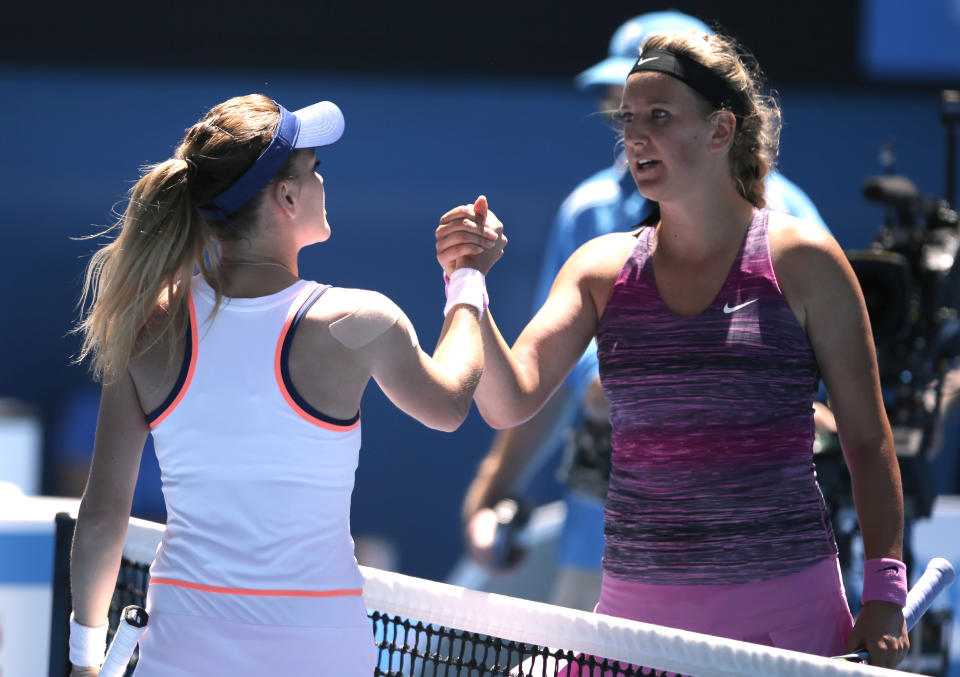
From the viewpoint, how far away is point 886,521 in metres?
2.16

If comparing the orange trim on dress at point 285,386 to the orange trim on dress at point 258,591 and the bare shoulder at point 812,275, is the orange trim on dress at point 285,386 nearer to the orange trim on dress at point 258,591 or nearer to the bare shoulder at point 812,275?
the orange trim on dress at point 258,591

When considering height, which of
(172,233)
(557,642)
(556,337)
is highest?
(172,233)

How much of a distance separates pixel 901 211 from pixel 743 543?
1.75 metres

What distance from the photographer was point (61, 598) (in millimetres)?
2674

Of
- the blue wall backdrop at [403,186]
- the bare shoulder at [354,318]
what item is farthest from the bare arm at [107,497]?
the blue wall backdrop at [403,186]

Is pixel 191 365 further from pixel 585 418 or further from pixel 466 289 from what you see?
pixel 585 418

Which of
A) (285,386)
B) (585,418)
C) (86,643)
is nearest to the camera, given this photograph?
(285,386)

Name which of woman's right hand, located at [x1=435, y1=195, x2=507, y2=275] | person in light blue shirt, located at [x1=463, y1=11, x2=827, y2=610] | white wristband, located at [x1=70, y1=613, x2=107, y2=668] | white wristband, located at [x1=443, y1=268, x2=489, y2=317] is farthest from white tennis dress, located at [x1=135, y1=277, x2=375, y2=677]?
person in light blue shirt, located at [x1=463, y1=11, x2=827, y2=610]

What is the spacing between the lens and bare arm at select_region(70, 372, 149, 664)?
6.26 feet

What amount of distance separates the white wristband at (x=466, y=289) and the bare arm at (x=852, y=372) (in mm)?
518

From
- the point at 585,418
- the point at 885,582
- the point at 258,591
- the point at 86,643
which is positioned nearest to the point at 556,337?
the point at 885,582

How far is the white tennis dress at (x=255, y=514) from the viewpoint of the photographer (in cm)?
179

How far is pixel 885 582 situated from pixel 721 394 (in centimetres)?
40

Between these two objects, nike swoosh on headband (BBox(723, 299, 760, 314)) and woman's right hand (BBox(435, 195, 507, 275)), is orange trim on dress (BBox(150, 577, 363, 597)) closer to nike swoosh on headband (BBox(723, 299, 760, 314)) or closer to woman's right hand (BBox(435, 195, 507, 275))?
woman's right hand (BBox(435, 195, 507, 275))
